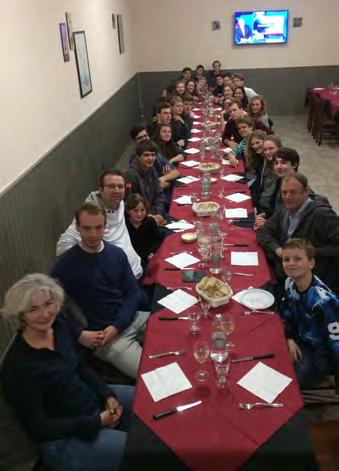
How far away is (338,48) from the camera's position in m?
10.0

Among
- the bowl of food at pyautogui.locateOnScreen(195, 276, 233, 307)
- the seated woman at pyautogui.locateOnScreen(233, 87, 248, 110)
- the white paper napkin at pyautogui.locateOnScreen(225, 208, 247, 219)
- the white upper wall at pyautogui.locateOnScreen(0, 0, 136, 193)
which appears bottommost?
the white paper napkin at pyautogui.locateOnScreen(225, 208, 247, 219)

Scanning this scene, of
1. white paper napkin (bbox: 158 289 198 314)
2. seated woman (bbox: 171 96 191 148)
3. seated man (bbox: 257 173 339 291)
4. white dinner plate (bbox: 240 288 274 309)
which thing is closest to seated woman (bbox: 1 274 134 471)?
white paper napkin (bbox: 158 289 198 314)

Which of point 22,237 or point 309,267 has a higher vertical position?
point 309,267

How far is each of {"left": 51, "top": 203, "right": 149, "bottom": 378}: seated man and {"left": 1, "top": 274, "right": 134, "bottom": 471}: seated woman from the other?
0.50 metres

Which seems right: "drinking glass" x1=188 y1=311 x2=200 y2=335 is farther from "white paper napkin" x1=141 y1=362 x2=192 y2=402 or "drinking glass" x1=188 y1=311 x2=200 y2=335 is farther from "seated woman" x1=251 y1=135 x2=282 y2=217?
"seated woman" x1=251 y1=135 x2=282 y2=217

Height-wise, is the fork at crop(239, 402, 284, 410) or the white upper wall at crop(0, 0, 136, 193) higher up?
the white upper wall at crop(0, 0, 136, 193)

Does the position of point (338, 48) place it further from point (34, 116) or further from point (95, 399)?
point (95, 399)

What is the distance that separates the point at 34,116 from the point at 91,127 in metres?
2.16

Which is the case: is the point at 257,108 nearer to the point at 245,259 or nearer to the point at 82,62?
the point at 82,62

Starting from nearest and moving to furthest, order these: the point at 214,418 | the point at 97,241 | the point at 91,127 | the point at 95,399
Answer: the point at 214,418, the point at 95,399, the point at 97,241, the point at 91,127

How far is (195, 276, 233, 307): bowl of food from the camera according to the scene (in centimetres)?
230

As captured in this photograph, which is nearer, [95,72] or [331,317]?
[331,317]

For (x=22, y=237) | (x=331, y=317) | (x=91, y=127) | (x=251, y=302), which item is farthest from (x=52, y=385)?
(x=91, y=127)

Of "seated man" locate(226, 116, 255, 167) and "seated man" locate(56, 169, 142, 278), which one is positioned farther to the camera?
"seated man" locate(226, 116, 255, 167)
